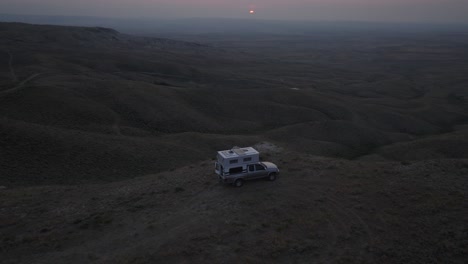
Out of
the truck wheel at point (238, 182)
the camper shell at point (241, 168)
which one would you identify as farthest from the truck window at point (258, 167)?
the truck wheel at point (238, 182)

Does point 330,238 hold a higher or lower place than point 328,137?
higher

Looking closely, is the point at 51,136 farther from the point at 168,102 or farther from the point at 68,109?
the point at 168,102

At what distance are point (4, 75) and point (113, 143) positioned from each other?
41.5 meters

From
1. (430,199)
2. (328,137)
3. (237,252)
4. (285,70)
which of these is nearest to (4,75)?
(328,137)

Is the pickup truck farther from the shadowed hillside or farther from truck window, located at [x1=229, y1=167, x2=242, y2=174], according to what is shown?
the shadowed hillside

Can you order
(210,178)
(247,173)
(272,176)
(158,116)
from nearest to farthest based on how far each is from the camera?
(247,173), (272,176), (210,178), (158,116)

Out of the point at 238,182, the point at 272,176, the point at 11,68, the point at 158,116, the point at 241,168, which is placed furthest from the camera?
the point at 11,68

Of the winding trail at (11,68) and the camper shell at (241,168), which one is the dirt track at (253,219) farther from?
the winding trail at (11,68)

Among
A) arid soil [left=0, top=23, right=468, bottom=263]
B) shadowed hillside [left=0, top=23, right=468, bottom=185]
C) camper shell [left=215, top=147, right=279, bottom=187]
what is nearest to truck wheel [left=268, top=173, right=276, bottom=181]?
camper shell [left=215, top=147, right=279, bottom=187]

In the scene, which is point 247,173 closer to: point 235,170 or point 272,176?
point 235,170

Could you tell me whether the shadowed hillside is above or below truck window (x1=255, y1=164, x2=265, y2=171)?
below

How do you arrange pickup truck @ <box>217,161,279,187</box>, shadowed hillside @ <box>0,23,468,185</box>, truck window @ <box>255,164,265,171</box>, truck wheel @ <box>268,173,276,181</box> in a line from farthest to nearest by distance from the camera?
shadowed hillside @ <box>0,23,468,185</box> → truck wheel @ <box>268,173,276,181</box> → truck window @ <box>255,164,265,171</box> → pickup truck @ <box>217,161,279,187</box>

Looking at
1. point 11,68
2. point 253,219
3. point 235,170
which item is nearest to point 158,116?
point 235,170

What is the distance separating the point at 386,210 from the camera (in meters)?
21.5
